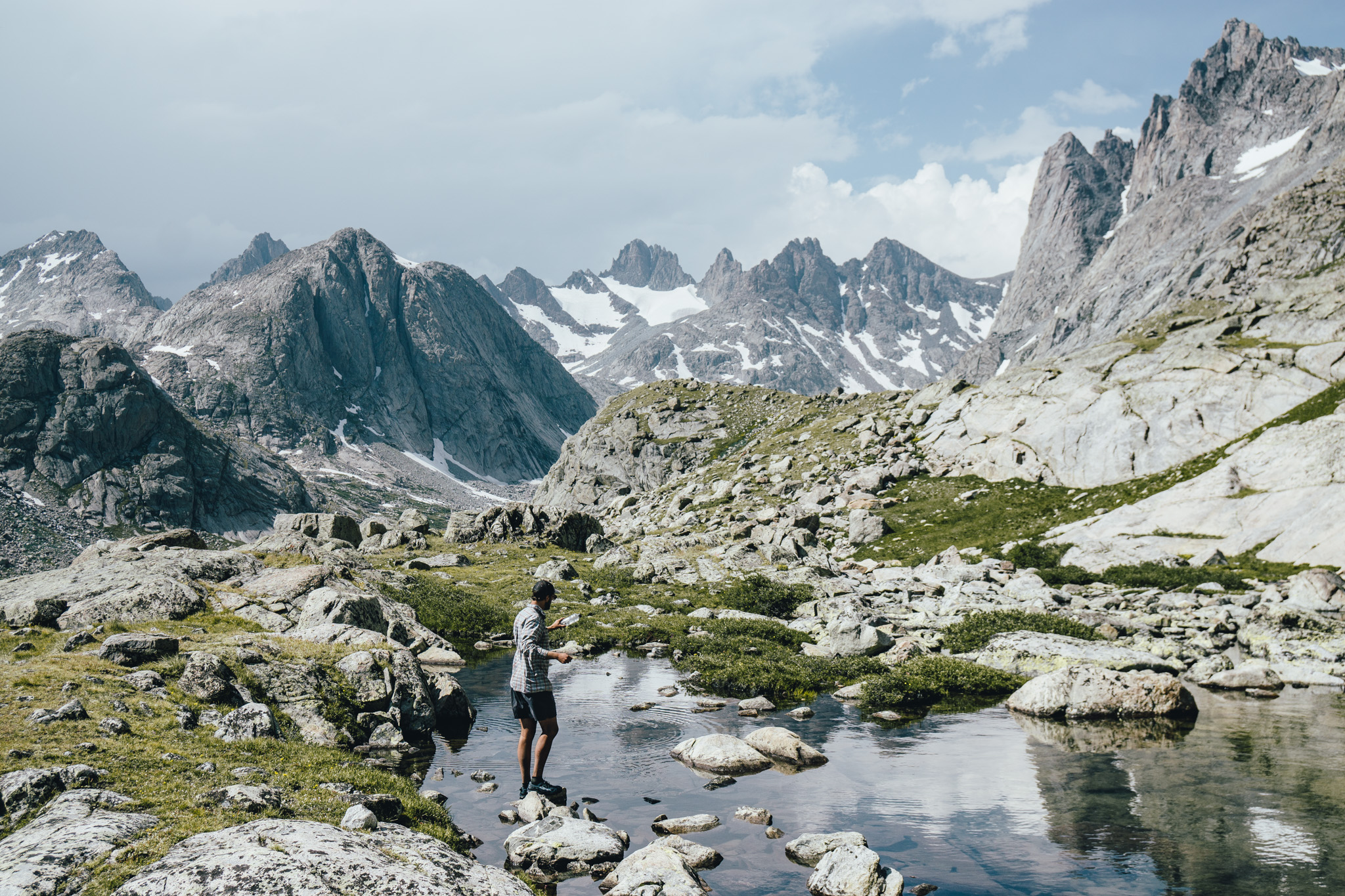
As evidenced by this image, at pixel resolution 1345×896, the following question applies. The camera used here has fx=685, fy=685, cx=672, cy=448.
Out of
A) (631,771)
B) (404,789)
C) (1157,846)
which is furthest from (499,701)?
(1157,846)

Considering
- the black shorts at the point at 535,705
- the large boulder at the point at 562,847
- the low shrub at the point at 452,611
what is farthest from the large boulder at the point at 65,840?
the low shrub at the point at 452,611

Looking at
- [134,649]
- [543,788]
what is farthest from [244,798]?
[134,649]

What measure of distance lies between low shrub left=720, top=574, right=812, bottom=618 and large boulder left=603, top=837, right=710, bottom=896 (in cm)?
2823

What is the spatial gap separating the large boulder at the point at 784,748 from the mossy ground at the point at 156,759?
8269 mm

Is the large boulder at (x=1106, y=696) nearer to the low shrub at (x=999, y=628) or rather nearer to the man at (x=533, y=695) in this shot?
the low shrub at (x=999, y=628)

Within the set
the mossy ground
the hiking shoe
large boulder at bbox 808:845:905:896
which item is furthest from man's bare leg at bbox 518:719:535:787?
large boulder at bbox 808:845:905:896

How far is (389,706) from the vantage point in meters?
18.4

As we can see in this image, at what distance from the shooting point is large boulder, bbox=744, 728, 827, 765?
56.4 feet

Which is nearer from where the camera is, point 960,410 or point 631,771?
point 631,771

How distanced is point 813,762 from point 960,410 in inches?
2582

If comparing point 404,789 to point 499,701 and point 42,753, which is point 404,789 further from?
point 499,701

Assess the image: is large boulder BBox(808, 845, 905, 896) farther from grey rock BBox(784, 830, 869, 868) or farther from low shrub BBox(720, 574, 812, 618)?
low shrub BBox(720, 574, 812, 618)

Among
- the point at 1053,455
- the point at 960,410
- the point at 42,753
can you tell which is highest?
the point at 960,410

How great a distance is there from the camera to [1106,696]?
2078 cm
